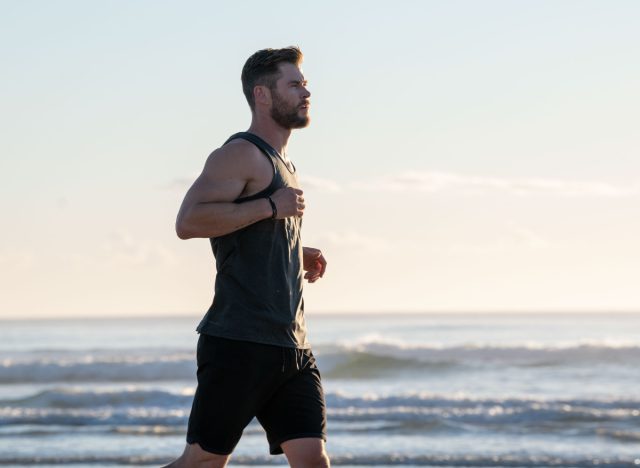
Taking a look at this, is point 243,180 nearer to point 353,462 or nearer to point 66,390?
point 353,462

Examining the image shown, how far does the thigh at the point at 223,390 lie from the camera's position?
4.30m

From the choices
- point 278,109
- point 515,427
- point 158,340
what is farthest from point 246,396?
point 158,340

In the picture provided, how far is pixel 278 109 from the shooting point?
4.39 metres

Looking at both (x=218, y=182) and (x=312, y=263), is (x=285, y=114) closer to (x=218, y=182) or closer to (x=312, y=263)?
(x=218, y=182)

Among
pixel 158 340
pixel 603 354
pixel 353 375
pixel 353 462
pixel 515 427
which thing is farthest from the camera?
pixel 158 340

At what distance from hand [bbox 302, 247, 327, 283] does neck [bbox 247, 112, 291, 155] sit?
44 cm

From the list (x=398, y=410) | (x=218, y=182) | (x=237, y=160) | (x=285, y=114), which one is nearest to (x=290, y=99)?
(x=285, y=114)

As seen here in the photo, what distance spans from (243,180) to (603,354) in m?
18.7

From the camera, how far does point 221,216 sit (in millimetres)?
4172

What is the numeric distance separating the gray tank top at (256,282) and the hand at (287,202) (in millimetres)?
77

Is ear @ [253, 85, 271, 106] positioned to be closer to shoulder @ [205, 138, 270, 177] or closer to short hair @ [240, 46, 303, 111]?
short hair @ [240, 46, 303, 111]

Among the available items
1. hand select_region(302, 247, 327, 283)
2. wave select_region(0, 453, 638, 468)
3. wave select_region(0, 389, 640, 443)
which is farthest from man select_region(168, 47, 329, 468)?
wave select_region(0, 389, 640, 443)

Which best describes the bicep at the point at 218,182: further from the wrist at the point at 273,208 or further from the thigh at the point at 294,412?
the thigh at the point at 294,412

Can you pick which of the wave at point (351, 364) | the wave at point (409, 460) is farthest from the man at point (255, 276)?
the wave at point (351, 364)
